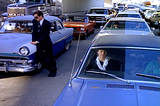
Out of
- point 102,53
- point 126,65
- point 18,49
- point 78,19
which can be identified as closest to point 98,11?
point 78,19

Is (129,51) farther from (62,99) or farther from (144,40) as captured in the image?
(62,99)

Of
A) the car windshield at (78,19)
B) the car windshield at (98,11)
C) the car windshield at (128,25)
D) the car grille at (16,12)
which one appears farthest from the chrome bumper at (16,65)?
the car windshield at (98,11)

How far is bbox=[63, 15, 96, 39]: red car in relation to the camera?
1212 cm

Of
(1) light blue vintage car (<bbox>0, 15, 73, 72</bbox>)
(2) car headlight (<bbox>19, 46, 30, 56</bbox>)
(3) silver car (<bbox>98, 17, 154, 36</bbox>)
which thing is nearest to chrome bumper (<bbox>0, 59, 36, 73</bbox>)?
(1) light blue vintage car (<bbox>0, 15, 73, 72</bbox>)

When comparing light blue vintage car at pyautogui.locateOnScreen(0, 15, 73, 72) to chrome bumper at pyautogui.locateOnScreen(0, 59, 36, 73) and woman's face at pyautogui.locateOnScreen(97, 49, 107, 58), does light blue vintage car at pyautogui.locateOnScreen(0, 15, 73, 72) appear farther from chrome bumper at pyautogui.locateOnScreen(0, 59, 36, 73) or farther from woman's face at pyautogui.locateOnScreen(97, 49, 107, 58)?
woman's face at pyautogui.locateOnScreen(97, 49, 107, 58)

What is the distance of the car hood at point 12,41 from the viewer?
581 cm

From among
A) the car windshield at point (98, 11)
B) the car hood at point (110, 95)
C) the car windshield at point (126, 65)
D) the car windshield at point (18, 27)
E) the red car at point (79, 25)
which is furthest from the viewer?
the car windshield at point (98, 11)

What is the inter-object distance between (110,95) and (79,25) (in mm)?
9756

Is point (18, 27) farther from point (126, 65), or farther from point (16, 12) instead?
point (16, 12)

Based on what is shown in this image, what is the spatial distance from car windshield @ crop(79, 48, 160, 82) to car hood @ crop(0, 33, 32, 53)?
2.95 metres

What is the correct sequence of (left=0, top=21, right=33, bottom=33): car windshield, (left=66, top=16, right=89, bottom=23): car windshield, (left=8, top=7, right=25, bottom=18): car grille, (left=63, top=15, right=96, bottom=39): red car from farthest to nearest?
(left=8, top=7, right=25, bottom=18): car grille, (left=66, top=16, right=89, bottom=23): car windshield, (left=63, top=15, right=96, bottom=39): red car, (left=0, top=21, right=33, bottom=33): car windshield

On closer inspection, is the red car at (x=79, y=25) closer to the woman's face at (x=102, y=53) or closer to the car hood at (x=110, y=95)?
the woman's face at (x=102, y=53)

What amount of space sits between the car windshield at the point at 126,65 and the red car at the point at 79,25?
857cm

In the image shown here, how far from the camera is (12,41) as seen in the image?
6.08 meters
